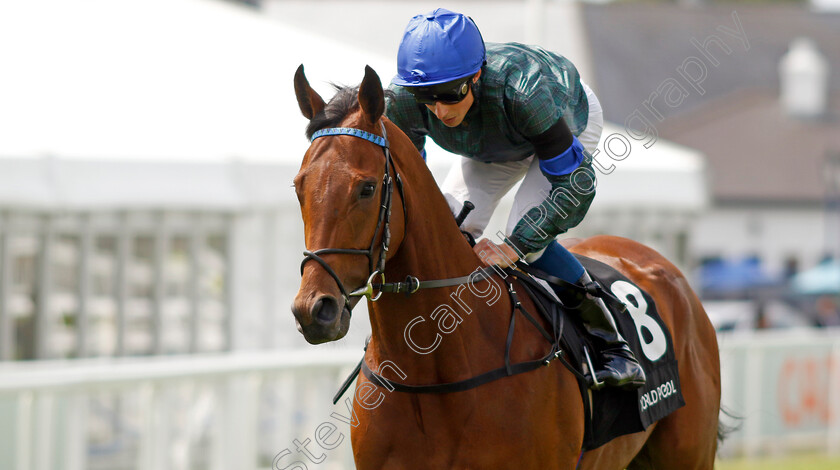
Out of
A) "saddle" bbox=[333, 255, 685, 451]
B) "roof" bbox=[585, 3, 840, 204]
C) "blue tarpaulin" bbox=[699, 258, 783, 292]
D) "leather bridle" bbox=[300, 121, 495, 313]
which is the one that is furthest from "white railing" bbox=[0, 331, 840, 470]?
"roof" bbox=[585, 3, 840, 204]

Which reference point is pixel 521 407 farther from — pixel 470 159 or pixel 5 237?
pixel 5 237

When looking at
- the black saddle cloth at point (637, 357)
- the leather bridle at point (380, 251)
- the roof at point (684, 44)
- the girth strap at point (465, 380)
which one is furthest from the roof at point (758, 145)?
the leather bridle at point (380, 251)

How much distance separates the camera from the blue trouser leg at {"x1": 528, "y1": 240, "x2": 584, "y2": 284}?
11.3 feet

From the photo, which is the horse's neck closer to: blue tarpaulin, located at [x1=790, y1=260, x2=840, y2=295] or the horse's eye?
the horse's eye

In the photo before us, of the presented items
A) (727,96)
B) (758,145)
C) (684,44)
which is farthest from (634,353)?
(684,44)

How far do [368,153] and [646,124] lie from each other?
1.97m

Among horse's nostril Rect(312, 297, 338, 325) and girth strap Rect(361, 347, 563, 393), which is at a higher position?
horse's nostril Rect(312, 297, 338, 325)

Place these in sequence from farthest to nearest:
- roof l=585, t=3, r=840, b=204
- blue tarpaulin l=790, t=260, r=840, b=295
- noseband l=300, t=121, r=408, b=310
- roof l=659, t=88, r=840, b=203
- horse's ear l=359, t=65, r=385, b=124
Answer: roof l=585, t=3, r=840, b=204, roof l=659, t=88, r=840, b=203, blue tarpaulin l=790, t=260, r=840, b=295, horse's ear l=359, t=65, r=385, b=124, noseband l=300, t=121, r=408, b=310

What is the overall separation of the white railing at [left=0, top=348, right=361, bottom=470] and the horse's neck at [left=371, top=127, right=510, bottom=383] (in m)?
2.12

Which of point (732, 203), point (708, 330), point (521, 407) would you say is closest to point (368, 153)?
point (521, 407)

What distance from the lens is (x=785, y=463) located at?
27.9 ft

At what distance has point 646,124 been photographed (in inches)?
168

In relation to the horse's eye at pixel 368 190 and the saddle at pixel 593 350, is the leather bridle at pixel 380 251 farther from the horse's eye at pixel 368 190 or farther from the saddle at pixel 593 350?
the saddle at pixel 593 350

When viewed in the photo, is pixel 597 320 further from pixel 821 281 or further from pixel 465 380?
pixel 821 281
